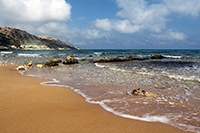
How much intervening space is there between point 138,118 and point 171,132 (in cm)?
63

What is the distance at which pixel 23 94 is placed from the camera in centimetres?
383

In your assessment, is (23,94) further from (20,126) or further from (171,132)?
(171,132)

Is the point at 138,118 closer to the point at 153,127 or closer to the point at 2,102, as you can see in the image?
the point at 153,127

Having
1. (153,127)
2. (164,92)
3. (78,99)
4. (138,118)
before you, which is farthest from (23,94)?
(164,92)

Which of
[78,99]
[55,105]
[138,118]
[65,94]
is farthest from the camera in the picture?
[65,94]

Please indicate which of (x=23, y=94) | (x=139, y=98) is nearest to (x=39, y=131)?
(x=23, y=94)

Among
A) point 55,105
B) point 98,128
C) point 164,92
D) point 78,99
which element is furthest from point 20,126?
point 164,92

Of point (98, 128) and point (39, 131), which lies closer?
point (39, 131)

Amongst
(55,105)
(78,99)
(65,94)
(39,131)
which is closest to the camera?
(39,131)

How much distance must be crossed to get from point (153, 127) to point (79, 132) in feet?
4.64

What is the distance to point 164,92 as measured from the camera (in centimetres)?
420

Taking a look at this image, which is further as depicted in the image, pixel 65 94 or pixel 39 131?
pixel 65 94

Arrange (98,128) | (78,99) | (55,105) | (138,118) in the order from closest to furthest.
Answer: (98,128) → (138,118) → (55,105) → (78,99)

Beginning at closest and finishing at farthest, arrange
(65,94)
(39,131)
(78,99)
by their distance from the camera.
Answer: (39,131) → (78,99) → (65,94)
